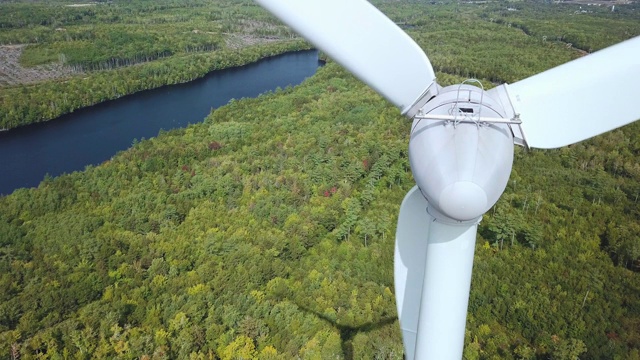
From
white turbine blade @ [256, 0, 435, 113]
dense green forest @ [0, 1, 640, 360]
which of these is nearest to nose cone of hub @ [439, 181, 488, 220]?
white turbine blade @ [256, 0, 435, 113]

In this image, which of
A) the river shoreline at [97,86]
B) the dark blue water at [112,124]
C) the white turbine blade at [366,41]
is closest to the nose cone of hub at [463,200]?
the white turbine blade at [366,41]

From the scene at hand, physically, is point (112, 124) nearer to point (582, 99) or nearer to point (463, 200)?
point (582, 99)

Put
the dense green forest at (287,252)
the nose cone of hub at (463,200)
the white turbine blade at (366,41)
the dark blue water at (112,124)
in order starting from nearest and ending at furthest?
1. the nose cone of hub at (463,200)
2. the white turbine blade at (366,41)
3. the dense green forest at (287,252)
4. the dark blue water at (112,124)

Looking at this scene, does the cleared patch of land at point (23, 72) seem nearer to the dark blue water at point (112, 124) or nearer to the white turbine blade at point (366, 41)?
the dark blue water at point (112, 124)

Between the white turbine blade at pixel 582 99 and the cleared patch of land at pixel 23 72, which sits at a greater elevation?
the white turbine blade at pixel 582 99

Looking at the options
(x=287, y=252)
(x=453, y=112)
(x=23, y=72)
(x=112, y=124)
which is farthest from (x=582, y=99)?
(x=23, y=72)

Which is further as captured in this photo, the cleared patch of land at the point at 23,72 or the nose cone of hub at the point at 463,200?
the cleared patch of land at the point at 23,72

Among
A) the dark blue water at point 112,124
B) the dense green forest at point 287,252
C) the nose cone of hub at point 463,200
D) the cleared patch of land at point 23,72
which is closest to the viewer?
the nose cone of hub at point 463,200

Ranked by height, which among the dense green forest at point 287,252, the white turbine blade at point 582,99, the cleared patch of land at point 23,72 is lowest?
the cleared patch of land at point 23,72
